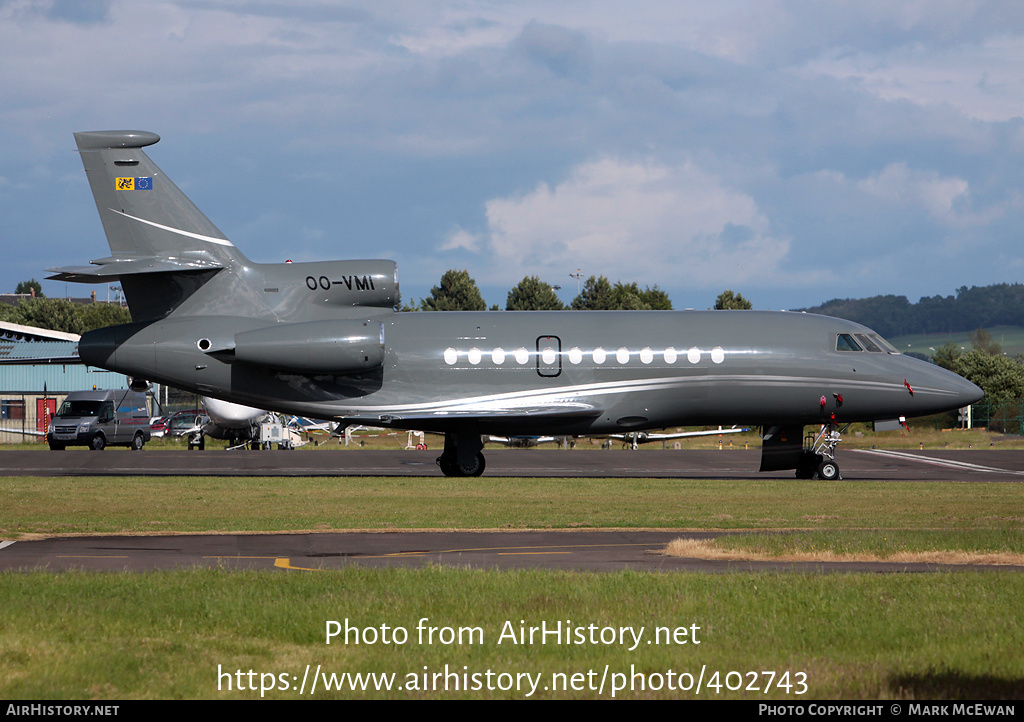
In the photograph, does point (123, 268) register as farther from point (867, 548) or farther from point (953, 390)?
point (953, 390)

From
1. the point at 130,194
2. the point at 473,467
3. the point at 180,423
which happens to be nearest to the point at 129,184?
the point at 130,194

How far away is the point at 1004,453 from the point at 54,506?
38.5 metres

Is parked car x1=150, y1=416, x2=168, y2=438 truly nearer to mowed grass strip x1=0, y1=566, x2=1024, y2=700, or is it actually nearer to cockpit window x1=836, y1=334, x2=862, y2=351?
cockpit window x1=836, y1=334, x2=862, y2=351

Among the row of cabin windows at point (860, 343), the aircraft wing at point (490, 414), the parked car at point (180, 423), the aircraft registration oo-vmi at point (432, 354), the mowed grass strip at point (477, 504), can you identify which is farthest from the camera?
the parked car at point (180, 423)

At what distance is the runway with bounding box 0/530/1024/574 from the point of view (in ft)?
43.2

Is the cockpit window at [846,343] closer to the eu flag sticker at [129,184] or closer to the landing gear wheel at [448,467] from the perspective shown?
the landing gear wheel at [448,467]

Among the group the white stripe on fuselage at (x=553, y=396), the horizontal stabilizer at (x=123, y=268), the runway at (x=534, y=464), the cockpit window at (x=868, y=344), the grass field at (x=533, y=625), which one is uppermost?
the horizontal stabilizer at (x=123, y=268)

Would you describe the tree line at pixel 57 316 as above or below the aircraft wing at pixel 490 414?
above

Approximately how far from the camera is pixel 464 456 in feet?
101

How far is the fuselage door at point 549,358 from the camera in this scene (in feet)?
98.5

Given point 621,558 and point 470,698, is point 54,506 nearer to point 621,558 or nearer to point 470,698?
point 621,558

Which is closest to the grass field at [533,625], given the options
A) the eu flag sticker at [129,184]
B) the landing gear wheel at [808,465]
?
the landing gear wheel at [808,465]

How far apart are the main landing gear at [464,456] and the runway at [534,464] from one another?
150 cm

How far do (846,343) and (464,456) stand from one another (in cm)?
1166
